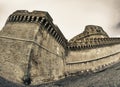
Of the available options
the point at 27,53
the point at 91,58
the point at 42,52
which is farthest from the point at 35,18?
the point at 91,58

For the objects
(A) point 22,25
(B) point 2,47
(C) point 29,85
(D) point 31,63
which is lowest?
(C) point 29,85

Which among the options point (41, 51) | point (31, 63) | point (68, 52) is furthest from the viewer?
point (68, 52)

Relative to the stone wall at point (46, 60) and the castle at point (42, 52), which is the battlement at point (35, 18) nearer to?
the castle at point (42, 52)

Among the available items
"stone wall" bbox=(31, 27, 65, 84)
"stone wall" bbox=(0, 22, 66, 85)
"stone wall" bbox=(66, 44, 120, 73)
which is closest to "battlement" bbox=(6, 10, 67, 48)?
"stone wall" bbox=(0, 22, 66, 85)

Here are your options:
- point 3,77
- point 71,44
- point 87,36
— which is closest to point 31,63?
point 3,77

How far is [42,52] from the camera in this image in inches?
1259

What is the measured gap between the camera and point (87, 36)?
48.4 meters

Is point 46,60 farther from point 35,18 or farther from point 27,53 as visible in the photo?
point 35,18

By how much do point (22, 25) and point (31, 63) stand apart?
567 cm

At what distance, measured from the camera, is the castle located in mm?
28823

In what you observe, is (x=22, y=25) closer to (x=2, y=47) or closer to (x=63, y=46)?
(x=2, y=47)

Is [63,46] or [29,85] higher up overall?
[63,46]

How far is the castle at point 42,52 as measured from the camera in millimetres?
28823

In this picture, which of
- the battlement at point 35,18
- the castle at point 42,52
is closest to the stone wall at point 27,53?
the castle at point 42,52
